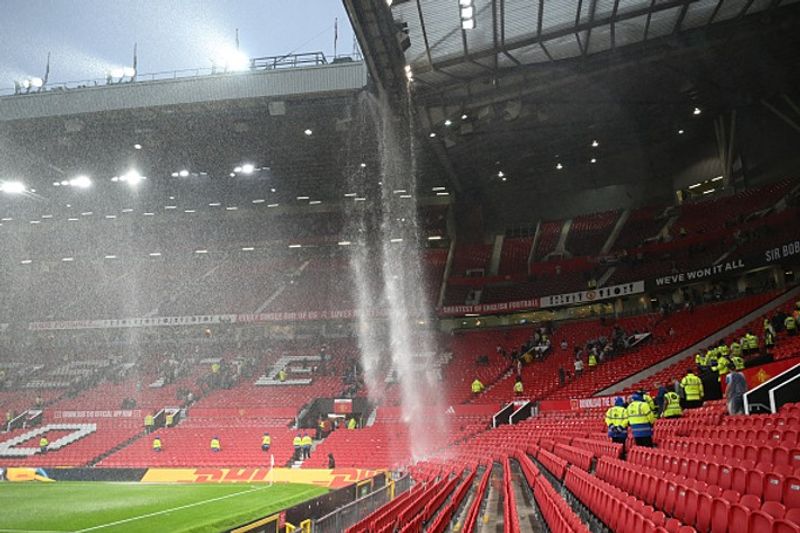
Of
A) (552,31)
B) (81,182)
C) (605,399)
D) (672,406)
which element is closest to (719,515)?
(672,406)

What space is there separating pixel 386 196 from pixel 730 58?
20.5 metres

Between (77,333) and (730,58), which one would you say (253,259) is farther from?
(730,58)

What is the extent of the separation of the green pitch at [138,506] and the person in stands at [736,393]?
30.5 feet

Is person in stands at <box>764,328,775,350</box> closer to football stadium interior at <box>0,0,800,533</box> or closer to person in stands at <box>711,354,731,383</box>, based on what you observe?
football stadium interior at <box>0,0,800,533</box>

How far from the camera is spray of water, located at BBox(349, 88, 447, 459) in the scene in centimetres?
2825

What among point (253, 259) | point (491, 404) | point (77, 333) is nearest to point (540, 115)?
point (491, 404)

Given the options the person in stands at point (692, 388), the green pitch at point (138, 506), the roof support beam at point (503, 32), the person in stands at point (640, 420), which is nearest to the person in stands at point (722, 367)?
the person in stands at point (692, 388)

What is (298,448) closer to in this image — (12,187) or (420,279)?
(420,279)

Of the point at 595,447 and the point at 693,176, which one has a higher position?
the point at 693,176

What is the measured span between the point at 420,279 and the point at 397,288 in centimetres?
185

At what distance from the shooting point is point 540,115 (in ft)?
89.7

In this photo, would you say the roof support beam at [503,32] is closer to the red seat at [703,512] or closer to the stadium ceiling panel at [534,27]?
the stadium ceiling panel at [534,27]

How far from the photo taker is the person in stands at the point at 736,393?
429 inches

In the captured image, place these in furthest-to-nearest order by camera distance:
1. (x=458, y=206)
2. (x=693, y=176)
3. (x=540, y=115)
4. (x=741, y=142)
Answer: (x=458, y=206) → (x=693, y=176) → (x=741, y=142) → (x=540, y=115)
